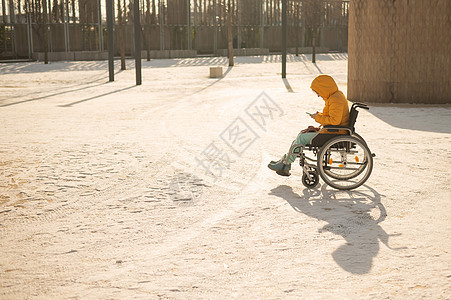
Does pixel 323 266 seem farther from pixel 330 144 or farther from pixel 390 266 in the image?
pixel 330 144

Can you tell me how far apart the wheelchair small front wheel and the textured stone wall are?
1033 centimetres

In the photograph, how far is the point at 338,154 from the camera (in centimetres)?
747

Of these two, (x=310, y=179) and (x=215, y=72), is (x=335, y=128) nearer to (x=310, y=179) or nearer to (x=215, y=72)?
(x=310, y=179)

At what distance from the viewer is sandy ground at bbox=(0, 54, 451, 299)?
4.43m

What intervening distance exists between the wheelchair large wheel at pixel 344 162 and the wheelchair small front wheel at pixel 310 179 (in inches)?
5.9

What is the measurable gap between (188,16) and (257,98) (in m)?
40.4

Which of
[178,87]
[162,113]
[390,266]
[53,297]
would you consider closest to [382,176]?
[390,266]

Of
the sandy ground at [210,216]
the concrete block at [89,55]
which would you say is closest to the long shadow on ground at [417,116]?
the sandy ground at [210,216]

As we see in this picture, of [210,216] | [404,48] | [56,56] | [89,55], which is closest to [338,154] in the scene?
[210,216]

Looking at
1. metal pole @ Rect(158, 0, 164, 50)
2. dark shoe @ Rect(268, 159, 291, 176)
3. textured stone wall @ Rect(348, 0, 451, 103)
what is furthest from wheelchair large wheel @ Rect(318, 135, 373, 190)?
metal pole @ Rect(158, 0, 164, 50)

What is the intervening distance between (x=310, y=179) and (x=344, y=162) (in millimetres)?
501

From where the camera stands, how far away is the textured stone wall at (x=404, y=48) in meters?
16.1

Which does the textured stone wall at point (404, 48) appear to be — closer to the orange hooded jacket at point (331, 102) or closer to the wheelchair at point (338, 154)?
the wheelchair at point (338, 154)

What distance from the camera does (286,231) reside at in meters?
5.64
